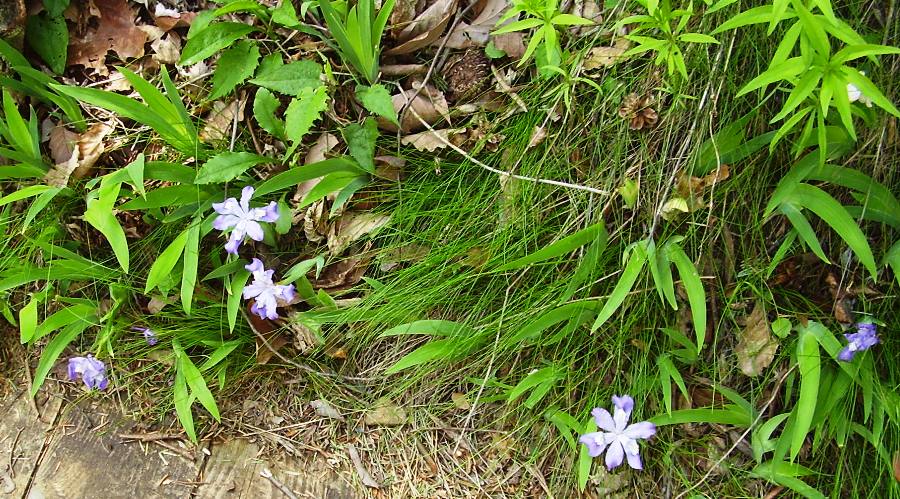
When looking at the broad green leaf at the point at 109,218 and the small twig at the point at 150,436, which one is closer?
the broad green leaf at the point at 109,218

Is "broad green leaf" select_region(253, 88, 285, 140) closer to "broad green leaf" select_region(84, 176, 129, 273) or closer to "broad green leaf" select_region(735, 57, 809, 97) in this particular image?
"broad green leaf" select_region(84, 176, 129, 273)

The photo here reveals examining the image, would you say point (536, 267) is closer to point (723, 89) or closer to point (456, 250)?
point (456, 250)

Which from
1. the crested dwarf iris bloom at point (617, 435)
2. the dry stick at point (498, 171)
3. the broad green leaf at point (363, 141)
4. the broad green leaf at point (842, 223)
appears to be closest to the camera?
the broad green leaf at point (842, 223)

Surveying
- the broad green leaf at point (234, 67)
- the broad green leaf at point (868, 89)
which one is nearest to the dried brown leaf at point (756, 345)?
the broad green leaf at point (868, 89)

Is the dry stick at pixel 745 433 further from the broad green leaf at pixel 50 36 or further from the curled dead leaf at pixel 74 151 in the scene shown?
the broad green leaf at pixel 50 36

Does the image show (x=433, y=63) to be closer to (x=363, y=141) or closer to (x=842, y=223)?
(x=363, y=141)

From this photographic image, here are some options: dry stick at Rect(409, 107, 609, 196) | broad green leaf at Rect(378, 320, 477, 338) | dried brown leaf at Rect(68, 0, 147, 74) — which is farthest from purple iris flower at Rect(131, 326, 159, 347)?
dry stick at Rect(409, 107, 609, 196)

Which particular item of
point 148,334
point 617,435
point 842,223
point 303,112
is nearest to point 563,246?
point 617,435
